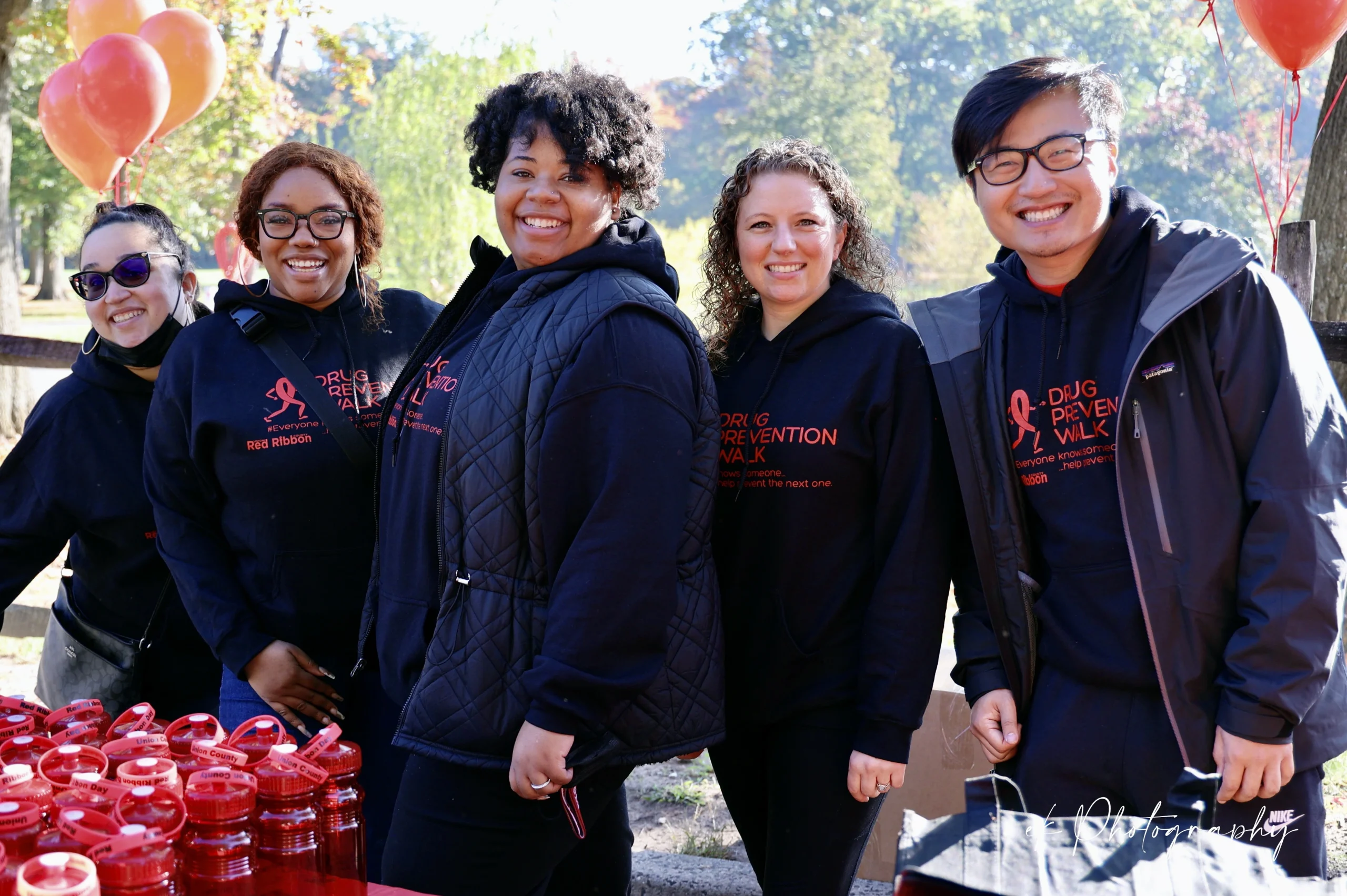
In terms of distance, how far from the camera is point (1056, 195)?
2.35 meters

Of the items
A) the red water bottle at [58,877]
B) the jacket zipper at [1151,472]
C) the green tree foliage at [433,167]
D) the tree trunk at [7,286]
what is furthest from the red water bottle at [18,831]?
the green tree foliage at [433,167]

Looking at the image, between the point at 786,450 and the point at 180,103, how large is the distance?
5320 millimetres

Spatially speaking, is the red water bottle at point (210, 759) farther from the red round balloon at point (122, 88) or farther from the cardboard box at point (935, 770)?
the red round balloon at point (122, 88)

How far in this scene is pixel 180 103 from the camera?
254 inches

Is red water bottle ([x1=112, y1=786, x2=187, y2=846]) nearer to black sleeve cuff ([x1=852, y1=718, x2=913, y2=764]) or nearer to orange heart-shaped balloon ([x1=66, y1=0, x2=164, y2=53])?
black sleeve cuff ([x1=852, y1=718, x2=913, y2=764])

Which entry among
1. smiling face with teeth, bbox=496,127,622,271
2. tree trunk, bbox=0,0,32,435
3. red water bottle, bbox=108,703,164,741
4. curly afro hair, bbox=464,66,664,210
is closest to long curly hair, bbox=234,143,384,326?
curly afro hair, bbox=464,66,664,210

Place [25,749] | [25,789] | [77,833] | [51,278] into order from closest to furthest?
[77,833] → [25,789] → [25,749] → [51,278]

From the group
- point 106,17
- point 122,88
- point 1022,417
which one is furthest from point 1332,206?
point 106,17

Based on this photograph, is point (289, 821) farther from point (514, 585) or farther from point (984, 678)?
point (984, 678)

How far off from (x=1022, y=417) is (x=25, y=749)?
198 centimetres

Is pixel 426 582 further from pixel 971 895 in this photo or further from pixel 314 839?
pixel 971 895

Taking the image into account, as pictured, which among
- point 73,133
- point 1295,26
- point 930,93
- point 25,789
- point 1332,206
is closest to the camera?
point 25,789

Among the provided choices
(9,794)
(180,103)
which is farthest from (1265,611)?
(180,103)

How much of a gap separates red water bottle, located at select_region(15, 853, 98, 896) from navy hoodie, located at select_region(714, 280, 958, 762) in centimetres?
140
